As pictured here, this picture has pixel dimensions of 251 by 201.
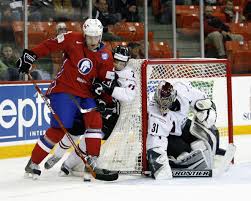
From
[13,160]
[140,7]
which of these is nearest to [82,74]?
[13,160]

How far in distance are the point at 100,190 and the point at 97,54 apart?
0.94 meters

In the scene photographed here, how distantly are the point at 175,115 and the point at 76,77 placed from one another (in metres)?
0.73

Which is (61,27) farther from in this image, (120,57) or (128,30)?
(120,57)

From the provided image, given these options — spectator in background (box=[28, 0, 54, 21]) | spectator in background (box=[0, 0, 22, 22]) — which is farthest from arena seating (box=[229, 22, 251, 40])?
spectator in background (box=[0, 0, 22, 22])

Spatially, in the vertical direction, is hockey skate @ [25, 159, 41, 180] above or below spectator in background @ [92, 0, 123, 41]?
below

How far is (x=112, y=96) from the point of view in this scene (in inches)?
185

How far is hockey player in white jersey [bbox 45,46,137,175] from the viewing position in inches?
184

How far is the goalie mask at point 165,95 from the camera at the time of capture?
4.74 metres

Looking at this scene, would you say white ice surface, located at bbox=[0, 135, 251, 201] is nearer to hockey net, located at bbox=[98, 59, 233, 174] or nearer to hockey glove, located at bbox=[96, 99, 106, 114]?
hockey net, located at bbox=[98, 59, 233, 174]

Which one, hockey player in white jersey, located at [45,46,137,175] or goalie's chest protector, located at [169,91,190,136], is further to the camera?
goalie's chest protector, located at [169,91,190,136]

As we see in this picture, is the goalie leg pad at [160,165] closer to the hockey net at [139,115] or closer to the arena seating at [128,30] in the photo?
the hockey net at [139,115]

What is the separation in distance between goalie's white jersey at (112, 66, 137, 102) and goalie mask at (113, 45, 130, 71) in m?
0.03

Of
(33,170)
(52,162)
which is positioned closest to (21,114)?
(52,162)

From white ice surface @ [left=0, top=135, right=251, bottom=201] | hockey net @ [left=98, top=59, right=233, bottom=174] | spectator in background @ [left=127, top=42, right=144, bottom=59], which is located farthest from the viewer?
spectator in background @ [left=127, top=42, right=144, bottom=59]
